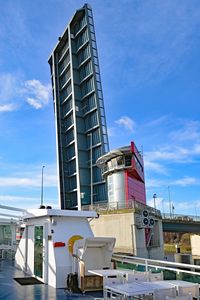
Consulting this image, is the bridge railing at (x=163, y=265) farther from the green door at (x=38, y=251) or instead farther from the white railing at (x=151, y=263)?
the green door at (x=38, y=251)

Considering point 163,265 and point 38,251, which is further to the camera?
point 38,251

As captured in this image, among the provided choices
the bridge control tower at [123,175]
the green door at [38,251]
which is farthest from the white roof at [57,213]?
the bridge control tower at [123,175]

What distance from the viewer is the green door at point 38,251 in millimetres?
10008

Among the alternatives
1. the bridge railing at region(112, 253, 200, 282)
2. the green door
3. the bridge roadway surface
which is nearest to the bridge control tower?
the bridge roadway surface

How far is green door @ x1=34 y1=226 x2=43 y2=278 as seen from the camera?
32.8 feet

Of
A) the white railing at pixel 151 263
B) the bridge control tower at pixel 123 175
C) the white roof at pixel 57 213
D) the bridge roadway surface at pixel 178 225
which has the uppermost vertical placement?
the bridge control tower at pixel 123 175

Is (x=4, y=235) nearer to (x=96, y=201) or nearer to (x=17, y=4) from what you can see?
(x=17, y=4)

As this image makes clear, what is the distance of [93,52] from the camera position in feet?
181

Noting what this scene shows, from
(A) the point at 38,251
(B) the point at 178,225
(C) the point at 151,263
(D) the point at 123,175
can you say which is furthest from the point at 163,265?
(B) the point at 178,225

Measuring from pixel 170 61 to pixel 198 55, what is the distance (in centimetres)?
273

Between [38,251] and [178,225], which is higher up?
[38,251]

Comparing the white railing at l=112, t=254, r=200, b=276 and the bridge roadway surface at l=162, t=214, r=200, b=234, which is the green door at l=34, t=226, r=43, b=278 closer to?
the white railing at l=112, t=254, r=200, b=276

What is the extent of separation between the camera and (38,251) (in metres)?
10.3

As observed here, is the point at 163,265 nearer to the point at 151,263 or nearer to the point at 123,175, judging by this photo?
the point at 151,263
